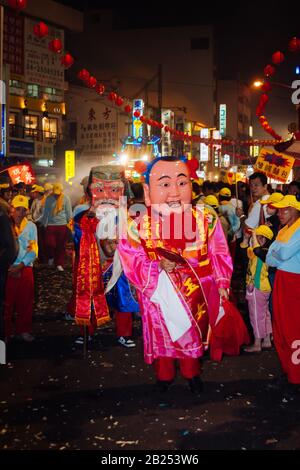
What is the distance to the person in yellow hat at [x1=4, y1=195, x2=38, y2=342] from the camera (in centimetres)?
673

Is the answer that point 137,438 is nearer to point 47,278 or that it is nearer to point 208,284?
point 208,284

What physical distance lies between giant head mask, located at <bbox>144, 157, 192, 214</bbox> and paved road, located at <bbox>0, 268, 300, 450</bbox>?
175 cm

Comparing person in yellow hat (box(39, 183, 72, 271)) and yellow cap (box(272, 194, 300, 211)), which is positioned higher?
yellow cap (box(272, 194, 300, 211))

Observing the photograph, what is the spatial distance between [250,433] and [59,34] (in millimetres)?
33787

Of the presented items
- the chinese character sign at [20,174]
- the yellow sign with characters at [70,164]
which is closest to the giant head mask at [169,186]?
the chinese character sign at [20,174]

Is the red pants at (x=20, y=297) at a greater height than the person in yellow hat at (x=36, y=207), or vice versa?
the person in yellow hat at (x=36, y=207)

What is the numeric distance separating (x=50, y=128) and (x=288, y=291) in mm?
30500

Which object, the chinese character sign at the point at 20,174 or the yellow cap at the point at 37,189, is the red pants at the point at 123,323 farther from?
the yellow cap at the point at 37,189

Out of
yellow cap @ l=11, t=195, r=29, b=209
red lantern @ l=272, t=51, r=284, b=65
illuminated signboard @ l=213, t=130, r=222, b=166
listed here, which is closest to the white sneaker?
yellow cap @ l=11, t=195, r=29, b=209

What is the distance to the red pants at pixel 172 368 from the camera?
5.03 meters

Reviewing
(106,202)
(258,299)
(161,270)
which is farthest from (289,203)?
(106,202)

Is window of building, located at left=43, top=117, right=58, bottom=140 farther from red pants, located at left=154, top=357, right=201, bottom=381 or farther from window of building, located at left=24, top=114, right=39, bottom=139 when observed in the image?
red pants, located at left=154, top=357, right=201, bottom=381

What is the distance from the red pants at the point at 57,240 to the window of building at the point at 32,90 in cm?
2095

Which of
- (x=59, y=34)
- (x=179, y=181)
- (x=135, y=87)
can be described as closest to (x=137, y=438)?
(x=179, y=181)
